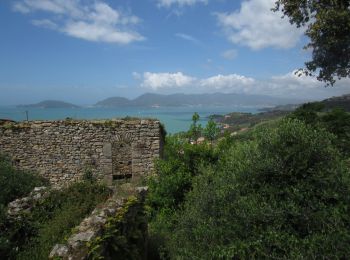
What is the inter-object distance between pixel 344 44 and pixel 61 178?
1561 centimetres

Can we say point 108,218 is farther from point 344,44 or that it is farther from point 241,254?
point 344,44

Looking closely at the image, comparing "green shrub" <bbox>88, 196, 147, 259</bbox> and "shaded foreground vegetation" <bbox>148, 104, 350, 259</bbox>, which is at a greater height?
"shaded foreground vegetation" <bbox>148, 104, 350, 259</bbox>

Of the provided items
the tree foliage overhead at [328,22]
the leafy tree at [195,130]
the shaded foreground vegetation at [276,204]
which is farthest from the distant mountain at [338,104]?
the shaded foreground vegetation at [276,204]

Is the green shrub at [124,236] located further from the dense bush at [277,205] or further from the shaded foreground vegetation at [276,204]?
the dense bush at [277,205]

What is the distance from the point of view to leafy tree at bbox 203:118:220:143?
987 cm

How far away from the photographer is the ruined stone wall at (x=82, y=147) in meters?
13.8

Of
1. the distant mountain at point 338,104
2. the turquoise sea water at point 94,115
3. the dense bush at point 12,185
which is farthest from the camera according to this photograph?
the distant mountain at point 338,104

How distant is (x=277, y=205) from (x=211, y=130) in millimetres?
5615

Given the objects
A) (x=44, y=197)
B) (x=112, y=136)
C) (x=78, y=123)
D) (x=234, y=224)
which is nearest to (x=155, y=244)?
(x=44, y=197)

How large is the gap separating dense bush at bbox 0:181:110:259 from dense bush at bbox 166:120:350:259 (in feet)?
7.95

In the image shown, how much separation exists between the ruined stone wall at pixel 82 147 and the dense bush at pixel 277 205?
28.4 feet

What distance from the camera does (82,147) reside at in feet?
46.4

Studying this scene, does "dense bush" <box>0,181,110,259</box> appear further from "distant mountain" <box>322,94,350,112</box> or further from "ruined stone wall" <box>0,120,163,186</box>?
"distant mountain" <box>322,94,350,112</box>

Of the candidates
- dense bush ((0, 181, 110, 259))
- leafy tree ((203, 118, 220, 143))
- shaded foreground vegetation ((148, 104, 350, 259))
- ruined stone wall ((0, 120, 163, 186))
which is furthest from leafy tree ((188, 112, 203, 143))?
shaded foreground vegetation ((148, 104, 350, 259))
